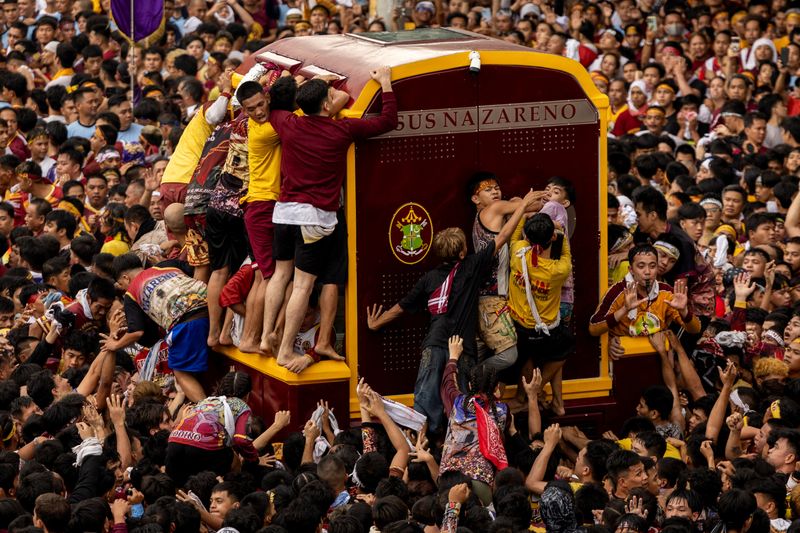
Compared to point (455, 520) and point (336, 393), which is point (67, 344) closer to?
point (336, 393)

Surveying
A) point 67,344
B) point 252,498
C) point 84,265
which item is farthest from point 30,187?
point 252,498

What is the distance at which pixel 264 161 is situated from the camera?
1215cm

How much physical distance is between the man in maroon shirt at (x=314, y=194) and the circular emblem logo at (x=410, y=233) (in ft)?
1.15

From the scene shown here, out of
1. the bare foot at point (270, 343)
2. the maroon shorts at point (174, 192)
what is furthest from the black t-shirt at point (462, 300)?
the maroon shorts at point (174, 192)

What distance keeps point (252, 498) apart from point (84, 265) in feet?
17.4

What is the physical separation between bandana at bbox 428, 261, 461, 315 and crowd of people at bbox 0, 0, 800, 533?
0.6 inches

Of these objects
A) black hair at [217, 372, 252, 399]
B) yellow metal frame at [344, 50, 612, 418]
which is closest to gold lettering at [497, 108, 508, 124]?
Result: yellow metal frame at [344, 50, 612, 418]

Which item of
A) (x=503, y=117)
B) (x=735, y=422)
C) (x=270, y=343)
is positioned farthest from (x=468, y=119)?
(x=735, y=422)

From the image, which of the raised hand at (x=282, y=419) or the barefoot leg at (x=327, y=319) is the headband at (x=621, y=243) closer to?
the barefoot leg at (x=327, y=319)

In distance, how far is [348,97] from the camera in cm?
1179

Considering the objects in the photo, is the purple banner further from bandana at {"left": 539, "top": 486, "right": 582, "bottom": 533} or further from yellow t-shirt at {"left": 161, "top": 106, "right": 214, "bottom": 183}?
bandana at {"left": 539, "top": 486, "right": 582, "bottom": 533}

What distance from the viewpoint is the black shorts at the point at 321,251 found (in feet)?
38.8

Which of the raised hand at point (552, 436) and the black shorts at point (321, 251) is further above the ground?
the black shorts at point (321, 251)

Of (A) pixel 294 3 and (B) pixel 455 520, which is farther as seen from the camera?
(A) pixel 294 3
